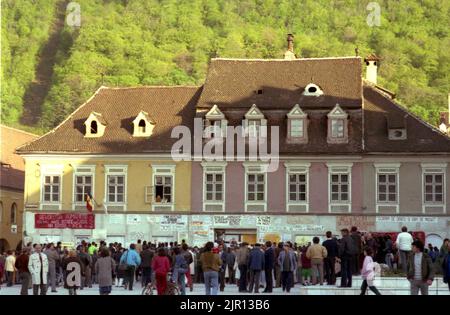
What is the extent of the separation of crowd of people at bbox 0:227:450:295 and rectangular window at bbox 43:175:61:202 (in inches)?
535

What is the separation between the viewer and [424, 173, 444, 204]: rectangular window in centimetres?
5162

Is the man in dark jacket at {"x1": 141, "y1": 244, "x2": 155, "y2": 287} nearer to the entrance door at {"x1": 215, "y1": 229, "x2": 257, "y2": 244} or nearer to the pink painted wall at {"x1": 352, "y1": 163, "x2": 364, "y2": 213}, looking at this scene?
the entrance door at {"x1": 215, "y1": 229, "x2": 257, "y2": 244}

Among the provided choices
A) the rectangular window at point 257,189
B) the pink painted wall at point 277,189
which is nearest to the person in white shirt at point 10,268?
the rectangular window at point 257,189

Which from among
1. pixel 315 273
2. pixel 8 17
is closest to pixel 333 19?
pixel 8 17

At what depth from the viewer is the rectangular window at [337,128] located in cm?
5281

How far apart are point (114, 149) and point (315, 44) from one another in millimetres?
73132

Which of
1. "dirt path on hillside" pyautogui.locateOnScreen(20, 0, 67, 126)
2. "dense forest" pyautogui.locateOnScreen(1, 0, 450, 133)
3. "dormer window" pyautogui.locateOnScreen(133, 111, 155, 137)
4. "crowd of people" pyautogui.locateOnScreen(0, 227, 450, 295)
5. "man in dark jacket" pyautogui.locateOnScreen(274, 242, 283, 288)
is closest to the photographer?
"crowd of people" pyautogui.locateOnScreen(0, 227, 450, 295)

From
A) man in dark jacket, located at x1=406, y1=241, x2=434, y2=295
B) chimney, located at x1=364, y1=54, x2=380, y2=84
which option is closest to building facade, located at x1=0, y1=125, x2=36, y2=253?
chimney, located at x1=364, y1=54, x2=380, y2=84

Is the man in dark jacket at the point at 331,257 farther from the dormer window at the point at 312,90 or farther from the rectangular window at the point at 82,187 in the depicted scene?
the rectangular window at the point at 82,187

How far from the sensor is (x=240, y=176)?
5297 centimetres

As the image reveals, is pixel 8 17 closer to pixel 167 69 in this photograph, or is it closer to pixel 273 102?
pixel 167 69

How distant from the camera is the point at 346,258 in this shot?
29.6 meters

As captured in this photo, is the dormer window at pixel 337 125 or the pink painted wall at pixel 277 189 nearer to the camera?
the pink painted wall at pixel 277 189

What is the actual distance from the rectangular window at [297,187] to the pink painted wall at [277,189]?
0.38 m
